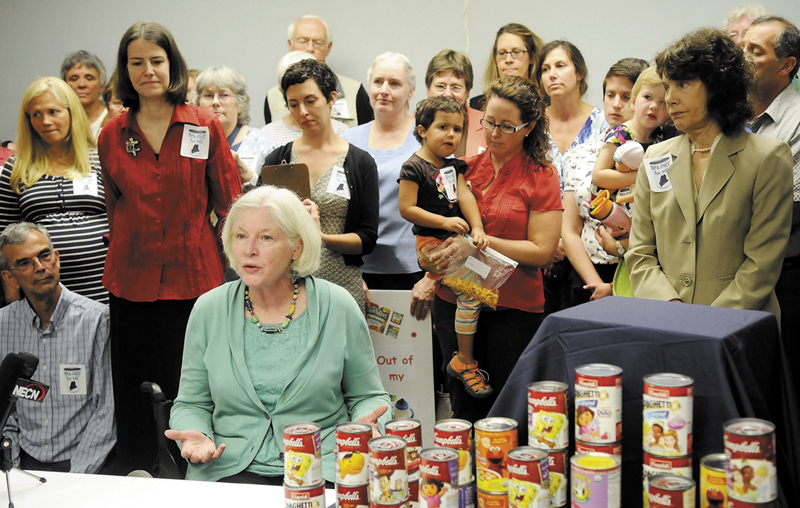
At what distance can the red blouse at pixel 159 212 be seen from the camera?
2.96m

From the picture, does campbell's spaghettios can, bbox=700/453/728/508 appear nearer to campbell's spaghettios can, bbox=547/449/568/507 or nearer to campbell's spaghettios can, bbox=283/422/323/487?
campbell's spaghettios can, bbox=547/449/568/507

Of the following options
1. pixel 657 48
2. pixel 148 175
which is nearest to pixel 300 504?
pixel 148 175

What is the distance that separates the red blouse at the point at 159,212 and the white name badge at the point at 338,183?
46 centimetres

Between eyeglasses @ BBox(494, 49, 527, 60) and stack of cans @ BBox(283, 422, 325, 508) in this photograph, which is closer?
stack of cans @ BBox(283, 422, 325, 508)

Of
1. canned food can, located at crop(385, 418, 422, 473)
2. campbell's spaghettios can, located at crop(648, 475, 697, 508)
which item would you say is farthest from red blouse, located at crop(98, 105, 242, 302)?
campbell's spaghettios can, located at crop(648, 475, 697, 508)

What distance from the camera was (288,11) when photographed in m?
5.80

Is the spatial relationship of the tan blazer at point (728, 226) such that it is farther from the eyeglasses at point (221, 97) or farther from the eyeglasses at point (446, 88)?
the eyeglasses at point (221, 97)

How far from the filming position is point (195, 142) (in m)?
2.98

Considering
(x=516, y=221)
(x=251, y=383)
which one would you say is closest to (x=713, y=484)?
(x=251, y=383)

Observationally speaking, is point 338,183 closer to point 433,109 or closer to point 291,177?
point 291,177

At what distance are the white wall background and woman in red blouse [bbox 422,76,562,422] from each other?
2.32 meters

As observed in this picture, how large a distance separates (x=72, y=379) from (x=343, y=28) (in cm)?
349

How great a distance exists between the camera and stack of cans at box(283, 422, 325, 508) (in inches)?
50.9

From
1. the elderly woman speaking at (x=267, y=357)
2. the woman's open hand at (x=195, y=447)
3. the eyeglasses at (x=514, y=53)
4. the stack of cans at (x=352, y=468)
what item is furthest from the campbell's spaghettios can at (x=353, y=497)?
the eyeglasses at (x=514, y=53)
